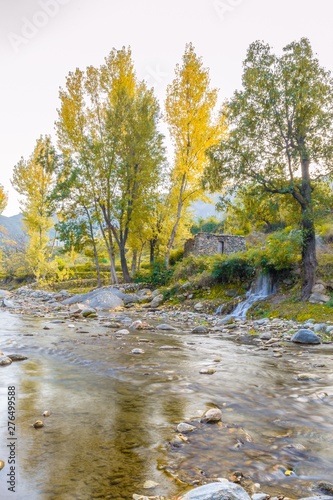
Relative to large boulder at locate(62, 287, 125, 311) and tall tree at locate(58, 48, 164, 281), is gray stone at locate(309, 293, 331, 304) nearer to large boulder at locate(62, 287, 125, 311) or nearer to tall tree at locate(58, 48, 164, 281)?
large boulder at locate(62, 287, 125, 311)

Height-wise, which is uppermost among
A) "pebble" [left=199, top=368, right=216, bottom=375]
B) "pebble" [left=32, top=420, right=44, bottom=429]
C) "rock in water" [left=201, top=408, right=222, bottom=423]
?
"pebble" [left=32, top=420, right=44, bottom=429]

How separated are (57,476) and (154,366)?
3.35 metres

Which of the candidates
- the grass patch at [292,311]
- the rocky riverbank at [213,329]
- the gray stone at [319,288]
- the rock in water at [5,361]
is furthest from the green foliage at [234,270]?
the rock in water at [5,361]

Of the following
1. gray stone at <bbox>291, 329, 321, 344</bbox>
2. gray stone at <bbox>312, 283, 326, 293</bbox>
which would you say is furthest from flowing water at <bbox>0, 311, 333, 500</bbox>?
gray stone at <bbox>312, 283, 326, 293</bbox>

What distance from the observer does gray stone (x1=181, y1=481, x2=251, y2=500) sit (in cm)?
180

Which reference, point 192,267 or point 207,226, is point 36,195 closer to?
point 192,267

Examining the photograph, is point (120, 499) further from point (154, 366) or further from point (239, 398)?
point (154, 366)

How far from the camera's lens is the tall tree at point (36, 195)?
98.6 ft

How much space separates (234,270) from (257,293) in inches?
74.7

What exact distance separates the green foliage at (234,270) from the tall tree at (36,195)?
18669 mm

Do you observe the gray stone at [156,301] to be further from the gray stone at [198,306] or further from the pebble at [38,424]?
the pebble at [38,424]

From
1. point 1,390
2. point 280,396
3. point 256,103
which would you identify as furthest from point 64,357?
point 256,103

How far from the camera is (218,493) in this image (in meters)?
1.82

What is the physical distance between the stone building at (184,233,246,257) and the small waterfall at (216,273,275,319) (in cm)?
1243
